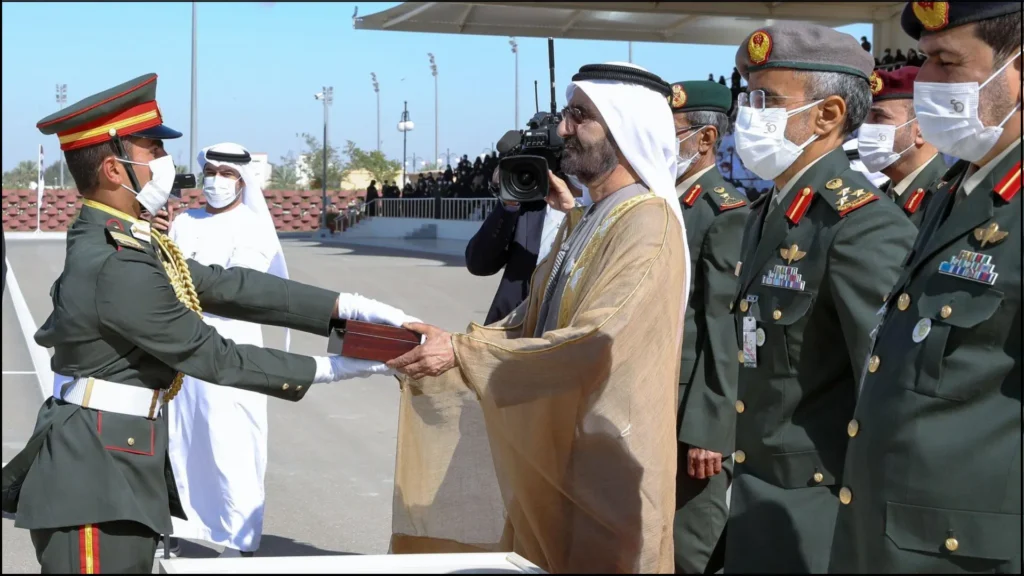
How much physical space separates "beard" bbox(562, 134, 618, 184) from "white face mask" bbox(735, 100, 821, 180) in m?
0.41

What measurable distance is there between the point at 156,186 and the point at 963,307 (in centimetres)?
238

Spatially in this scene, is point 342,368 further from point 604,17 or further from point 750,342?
point 604,17

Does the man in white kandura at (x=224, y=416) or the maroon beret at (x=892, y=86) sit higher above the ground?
the maroon beret at (x=892, y=86)

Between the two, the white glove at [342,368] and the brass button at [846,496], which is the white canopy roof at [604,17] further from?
the brass button at [846,496]

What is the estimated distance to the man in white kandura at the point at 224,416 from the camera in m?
5.73

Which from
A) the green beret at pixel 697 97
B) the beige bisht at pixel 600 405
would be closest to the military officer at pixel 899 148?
the green beret at pixel 697 97

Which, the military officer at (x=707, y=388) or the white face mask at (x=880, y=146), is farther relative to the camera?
the white face mask at (x=880, y=146)

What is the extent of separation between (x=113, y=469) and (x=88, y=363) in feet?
1.01

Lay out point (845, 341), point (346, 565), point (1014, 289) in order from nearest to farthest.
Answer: point (1014, 289) → point (346, 565) → point (845, 341)

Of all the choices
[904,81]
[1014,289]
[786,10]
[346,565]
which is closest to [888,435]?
[1014,289]

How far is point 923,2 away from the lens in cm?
260

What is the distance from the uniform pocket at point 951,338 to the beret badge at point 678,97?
259 centimetres

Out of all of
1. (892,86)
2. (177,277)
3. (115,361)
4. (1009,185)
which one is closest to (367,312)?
(177,277)

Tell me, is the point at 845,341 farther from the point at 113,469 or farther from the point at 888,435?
the point at 113,469
